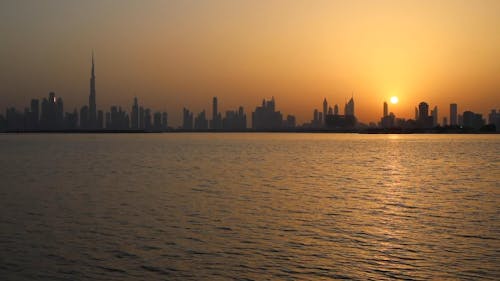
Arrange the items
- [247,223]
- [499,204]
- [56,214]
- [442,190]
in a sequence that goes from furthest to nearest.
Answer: [442,190]
[499,204]
[56,214]
[247,223]

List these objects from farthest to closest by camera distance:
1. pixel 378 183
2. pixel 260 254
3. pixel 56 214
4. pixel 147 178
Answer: pixel 147 178, pixel 378 183, pixel 56 214, pixel 260 254

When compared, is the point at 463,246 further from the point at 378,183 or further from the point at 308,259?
the point at 378,183

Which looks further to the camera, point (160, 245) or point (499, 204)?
point (499, 204)

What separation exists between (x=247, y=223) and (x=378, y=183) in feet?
97.0

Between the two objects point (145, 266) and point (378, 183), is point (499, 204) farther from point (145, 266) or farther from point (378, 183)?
point (145, 266)

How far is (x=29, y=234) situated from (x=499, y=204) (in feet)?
104

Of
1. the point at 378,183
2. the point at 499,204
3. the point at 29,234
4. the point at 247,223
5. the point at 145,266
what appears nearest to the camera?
the point at 145,266

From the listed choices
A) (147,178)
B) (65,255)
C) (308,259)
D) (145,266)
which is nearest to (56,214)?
(65,255)

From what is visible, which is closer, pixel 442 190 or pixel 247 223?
pixel 247 223

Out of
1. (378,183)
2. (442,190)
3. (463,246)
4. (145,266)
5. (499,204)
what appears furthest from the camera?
(378,183)

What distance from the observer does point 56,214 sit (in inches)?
1454

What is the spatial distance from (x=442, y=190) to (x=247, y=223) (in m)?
25.8

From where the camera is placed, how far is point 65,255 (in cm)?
2538

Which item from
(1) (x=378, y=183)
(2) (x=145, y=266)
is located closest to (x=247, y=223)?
(2) (x=145, y=266)
